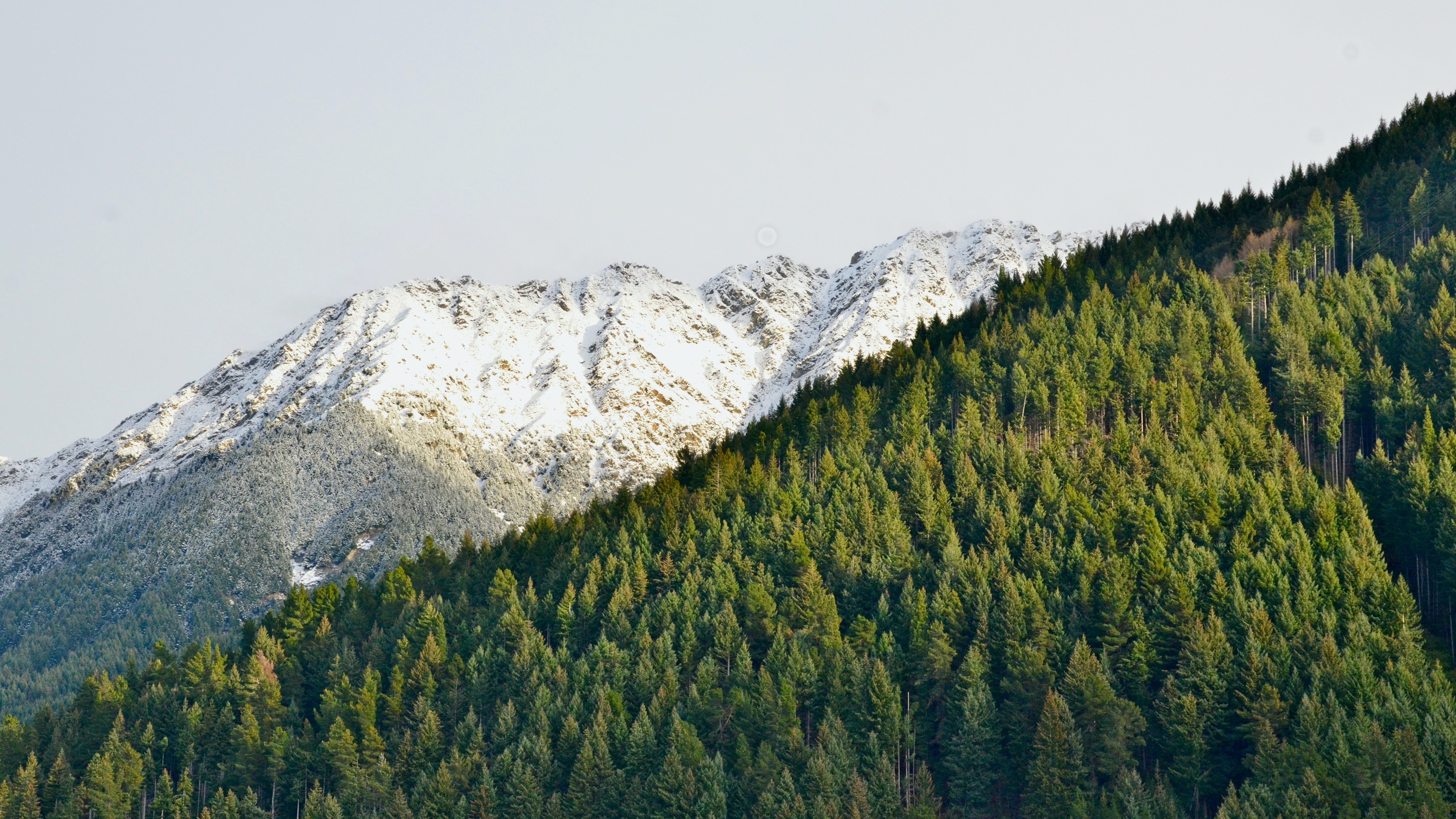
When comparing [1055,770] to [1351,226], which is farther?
[1351,226]

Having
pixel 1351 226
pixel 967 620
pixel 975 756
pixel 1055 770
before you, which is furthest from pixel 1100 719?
pixel 1351 226

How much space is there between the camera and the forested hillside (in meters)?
97.1

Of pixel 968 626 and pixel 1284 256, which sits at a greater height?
pixel 1284 256

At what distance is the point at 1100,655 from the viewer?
346 feet

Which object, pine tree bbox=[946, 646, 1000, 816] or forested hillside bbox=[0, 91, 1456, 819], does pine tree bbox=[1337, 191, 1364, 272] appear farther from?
pine tree bbox=[946, 646, 1000, 816]

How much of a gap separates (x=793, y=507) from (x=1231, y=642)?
4750 centimetres

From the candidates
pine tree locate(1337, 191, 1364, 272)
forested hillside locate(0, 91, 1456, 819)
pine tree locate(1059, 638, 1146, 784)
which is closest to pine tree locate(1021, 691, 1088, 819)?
forested hillside locate(0, 91, 1456, 819)

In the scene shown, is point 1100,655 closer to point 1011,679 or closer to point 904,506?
point 1011,679

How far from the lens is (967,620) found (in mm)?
113125

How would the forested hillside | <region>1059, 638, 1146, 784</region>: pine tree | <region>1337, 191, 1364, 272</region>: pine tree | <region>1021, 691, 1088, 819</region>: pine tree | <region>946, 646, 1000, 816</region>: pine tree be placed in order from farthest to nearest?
<region>1337, 191, 1364, 272</region>: pine tree
<region>946, 646, 1000, 816</region>: pine tree
the forested hillside
<region>1059, 638, 1146, 784</region>: pine tree
<region>1021, 691, 1088, 819</region>: pine tree

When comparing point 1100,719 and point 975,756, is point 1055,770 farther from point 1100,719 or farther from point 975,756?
point 975,756

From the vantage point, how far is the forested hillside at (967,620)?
97.1 m

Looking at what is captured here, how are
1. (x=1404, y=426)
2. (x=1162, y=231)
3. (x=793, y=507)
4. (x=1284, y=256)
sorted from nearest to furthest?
1. (x=1404, y=426)
2. (x=793, y=507)
3. (x=1284, y=256)
4. (x=1162, y=231)

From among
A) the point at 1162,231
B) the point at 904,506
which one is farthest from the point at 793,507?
the point at 1162,231
